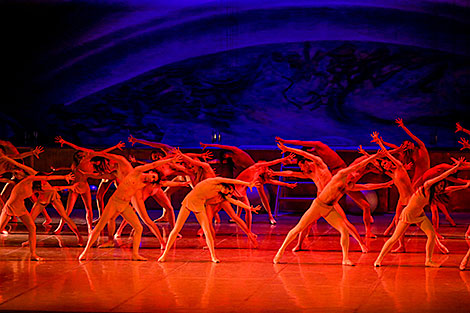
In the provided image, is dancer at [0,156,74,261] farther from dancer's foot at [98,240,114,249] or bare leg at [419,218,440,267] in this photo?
bare leg at [419,218,440,267]

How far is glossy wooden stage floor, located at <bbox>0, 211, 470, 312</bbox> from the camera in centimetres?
655

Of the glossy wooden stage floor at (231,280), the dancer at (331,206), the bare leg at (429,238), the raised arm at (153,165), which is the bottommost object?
the glossy wooden stage floor at (231,280)

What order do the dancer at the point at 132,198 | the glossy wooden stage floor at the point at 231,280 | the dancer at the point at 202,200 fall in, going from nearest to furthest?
the glossy wooden stage floor at the point at 231,280
the dancer at the point at 202,200
the dancer at the point at 132,198

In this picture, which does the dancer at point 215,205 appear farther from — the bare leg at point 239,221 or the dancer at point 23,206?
the dancer at point 23,206

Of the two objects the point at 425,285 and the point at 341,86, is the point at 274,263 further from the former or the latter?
the point at 341,86

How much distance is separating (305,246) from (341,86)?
886cm

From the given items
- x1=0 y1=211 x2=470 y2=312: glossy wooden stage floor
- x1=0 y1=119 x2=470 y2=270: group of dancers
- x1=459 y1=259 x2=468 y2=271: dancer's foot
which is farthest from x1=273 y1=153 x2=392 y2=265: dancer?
x1=459 y1=259 x2=468 y2=271: dancer's foot

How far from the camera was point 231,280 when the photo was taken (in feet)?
25.6

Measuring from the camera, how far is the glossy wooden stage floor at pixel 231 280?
6555 mm

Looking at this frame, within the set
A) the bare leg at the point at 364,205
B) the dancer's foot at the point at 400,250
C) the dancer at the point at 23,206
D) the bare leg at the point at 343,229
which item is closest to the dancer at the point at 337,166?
the bare leg at the point at 364,205

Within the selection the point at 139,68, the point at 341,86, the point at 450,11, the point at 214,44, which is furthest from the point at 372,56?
the point at 139,68

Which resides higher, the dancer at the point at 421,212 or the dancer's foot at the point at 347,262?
the dancer at the point at 421,212

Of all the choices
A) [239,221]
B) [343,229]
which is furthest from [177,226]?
[343,229]

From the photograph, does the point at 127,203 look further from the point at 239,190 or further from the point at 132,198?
the point at 239,190
